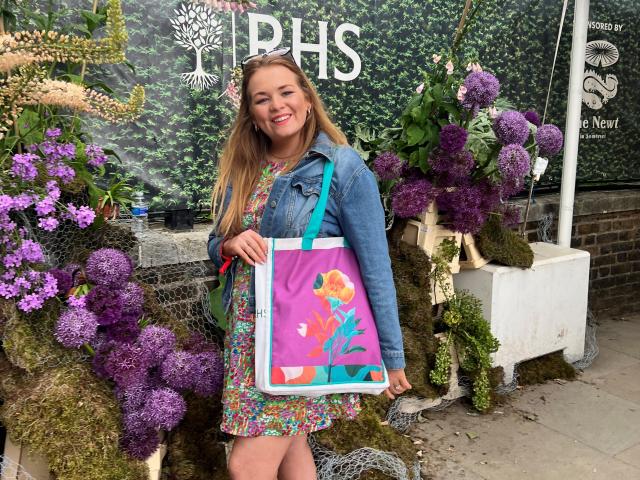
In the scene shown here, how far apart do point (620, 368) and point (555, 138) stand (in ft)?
5.78

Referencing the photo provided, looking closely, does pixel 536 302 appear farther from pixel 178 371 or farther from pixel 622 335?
pixel 178 371

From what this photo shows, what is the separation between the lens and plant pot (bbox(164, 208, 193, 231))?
11.5 feet

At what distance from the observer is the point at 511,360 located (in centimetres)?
395

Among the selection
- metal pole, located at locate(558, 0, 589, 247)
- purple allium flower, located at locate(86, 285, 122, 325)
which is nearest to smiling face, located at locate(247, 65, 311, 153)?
purple allium flower, located at locate(86, 285, 122, 325)

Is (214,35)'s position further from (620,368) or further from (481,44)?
(620,368)

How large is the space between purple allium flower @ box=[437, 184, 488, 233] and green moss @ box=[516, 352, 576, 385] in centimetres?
116

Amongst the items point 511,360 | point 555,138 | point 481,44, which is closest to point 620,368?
point 511,360

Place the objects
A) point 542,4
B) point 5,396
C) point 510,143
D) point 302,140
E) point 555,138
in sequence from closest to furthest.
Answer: point 302,140
point 5,396
point 510,143
point 555,138
point 542,4

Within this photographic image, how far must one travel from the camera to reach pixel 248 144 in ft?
7.11

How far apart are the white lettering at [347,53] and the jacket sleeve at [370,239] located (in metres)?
2.15

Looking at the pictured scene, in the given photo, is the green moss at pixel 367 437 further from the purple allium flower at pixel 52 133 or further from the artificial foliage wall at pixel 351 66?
the purple allium flower at pixel 52 133

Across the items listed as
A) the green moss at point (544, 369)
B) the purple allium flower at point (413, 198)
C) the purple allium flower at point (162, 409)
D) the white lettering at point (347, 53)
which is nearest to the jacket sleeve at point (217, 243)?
the purple allium flower at point (162, 409)

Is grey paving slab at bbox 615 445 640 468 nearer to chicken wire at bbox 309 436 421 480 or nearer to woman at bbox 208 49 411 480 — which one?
chicken wire at bbox 309 436 421 480

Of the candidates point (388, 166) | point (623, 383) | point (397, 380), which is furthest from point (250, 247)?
point (623, 383)
